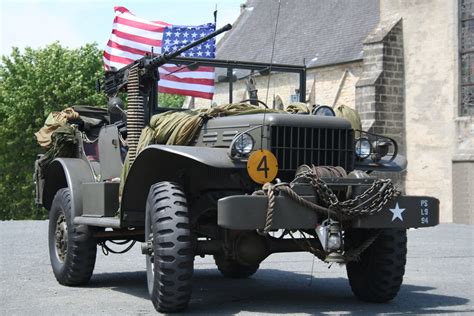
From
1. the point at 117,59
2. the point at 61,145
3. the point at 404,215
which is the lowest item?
the point at 404,215

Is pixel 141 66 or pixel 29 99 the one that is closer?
pixel 141 66

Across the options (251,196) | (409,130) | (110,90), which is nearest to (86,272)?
(110,90)

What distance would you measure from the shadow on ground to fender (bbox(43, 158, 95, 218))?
967 millimetres

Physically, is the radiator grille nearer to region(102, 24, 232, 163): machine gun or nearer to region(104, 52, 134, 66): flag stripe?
region(102, 24, 232, 163): machine gun

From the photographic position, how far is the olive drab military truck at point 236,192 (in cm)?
684

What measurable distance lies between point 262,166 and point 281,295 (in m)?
1.96

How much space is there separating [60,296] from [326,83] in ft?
88.9

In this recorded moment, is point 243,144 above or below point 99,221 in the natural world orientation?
above

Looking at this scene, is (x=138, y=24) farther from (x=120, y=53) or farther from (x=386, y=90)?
(x=386, y=90)

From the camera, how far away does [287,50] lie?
38062mm

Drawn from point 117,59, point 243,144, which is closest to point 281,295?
point 243,144

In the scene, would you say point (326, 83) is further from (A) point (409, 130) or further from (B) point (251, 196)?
(B) point (251, 196)

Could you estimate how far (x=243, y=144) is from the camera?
23.1 ft

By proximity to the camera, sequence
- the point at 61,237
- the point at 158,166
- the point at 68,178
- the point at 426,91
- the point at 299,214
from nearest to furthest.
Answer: the point at 299,214 < the point at 158,166 < the point at 68,178 < the point at 61,237 < the point at 426,91
